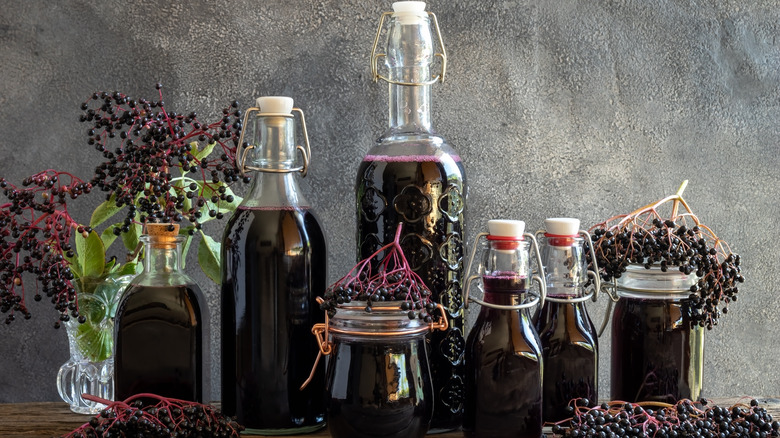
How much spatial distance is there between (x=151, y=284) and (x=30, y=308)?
455 millimetres

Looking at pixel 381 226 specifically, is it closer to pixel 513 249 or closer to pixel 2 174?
pixel 513 249

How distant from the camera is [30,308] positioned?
3.93 ft

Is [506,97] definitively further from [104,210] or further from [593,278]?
[104,210]

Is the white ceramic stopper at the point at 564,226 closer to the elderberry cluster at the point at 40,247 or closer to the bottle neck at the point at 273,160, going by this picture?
the bottle neck at the point at 273,160

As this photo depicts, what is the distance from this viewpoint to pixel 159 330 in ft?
2.83

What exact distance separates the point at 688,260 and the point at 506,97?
1.53 feet

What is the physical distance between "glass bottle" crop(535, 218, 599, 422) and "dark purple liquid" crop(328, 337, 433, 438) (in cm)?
19

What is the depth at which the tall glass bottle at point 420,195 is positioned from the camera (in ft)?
2.86

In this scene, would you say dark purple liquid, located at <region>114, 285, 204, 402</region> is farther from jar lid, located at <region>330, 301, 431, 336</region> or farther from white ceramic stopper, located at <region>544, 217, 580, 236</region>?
white ceramic stopper, located at <region>544, 217, 580, 236</region>

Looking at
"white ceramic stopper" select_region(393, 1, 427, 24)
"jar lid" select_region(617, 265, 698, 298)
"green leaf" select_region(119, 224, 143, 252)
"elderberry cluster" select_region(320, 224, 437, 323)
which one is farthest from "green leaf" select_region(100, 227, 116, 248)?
"jar lid" select_region(617, 265, 698, 298)

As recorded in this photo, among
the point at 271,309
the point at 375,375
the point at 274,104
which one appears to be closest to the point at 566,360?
the point at 375,375

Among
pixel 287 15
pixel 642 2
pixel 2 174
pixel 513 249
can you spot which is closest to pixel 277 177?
pixel 513 249

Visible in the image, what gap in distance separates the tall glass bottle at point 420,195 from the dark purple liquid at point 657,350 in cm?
21

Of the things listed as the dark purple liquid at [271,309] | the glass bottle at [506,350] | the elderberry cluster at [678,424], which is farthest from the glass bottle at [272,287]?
the elderberry cluster at [678,424]
